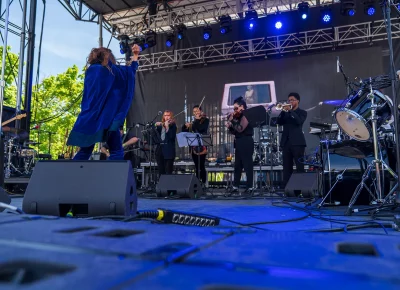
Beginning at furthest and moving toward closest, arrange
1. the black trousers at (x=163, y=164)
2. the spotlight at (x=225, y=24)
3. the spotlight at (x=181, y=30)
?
the spotlight at (x=181, y=30) → the spotlight at (x=225, y=24) → the black trousers at (x=163, y=164)

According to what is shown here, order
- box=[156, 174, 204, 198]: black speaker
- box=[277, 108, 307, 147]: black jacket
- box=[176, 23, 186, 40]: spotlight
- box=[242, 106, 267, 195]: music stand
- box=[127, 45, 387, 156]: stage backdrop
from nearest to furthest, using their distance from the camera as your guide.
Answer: box=[156, 174, 204, 198]: black speaker
box=[277, 108, 307, 147]: black jacket
box=[242, 106, 267, 195]: music stand
box=[127, 45, 387, 156]: stage backdrop
box=[176, 23, 186, 40]: spotlight

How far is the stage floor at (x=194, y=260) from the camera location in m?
0.54

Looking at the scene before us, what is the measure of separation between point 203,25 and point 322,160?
30.7ft

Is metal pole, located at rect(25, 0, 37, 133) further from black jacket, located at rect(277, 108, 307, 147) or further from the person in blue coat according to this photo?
black jacket, located at rect(277, 108, 307, 147)

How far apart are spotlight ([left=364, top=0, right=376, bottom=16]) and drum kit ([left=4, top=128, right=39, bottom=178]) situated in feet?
32.8

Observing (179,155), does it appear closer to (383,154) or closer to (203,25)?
(203,25)

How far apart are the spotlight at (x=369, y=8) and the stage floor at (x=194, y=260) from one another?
10.8 metres

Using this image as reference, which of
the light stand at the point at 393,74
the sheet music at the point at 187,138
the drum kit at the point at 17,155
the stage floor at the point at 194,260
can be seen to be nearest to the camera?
the stage floor at the point at 194,260

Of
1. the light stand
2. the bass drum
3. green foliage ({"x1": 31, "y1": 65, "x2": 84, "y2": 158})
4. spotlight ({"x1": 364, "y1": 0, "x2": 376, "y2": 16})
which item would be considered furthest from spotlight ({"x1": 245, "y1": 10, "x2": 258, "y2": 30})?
green foliage ({"x1": 31, "y1": 65, "x2": 84, "y2": 158})

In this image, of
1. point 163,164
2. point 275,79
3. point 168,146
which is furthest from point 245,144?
point 275,79

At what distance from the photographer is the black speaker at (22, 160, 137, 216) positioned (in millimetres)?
2363

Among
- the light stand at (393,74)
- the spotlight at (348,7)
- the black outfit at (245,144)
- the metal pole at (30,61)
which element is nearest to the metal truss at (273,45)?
the spotlight at (348,7)

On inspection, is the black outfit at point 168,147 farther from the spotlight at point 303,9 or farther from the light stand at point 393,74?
the spotlight at point 303,9

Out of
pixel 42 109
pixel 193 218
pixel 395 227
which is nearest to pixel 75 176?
pixel 193 218
